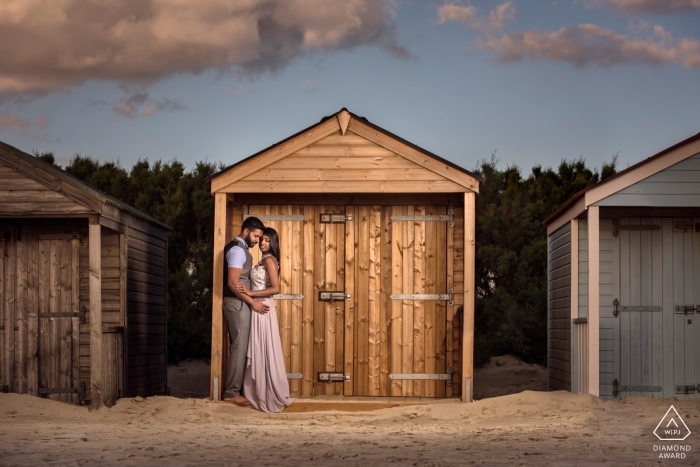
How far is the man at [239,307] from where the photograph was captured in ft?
33.4

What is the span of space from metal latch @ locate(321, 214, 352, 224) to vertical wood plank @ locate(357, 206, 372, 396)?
141 mm

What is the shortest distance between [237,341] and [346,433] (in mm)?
2338

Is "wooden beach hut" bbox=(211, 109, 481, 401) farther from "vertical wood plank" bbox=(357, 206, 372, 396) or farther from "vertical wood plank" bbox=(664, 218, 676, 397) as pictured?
"vertical wood plank" bbox=(664, 218, 676, 397)

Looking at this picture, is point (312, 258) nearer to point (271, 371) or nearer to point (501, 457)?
point (271, 371)

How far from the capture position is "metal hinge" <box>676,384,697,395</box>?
11.4 m

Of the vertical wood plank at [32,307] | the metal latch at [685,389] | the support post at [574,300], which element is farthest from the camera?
the vertical wood plank at [32,307]

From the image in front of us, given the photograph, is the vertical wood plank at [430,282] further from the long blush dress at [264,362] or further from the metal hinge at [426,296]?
the long blush dress at [264,362]

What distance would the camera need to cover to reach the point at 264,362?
1023 cm

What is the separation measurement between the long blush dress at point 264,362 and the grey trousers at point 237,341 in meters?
0.08

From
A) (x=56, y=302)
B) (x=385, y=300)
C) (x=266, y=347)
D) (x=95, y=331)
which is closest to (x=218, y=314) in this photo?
(x=266, y=347)

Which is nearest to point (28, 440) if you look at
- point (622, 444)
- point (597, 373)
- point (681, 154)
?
point (622, 444)

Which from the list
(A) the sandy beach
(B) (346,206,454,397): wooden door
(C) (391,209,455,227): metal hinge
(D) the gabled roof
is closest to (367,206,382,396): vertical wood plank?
(B) (346,206,454,397): wooden door

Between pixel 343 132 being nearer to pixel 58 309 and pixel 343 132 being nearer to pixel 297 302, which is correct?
pixel 297 302

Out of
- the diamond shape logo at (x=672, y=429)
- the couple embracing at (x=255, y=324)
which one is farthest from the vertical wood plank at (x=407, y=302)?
the diamond shape logo at (x=672, y=429)
